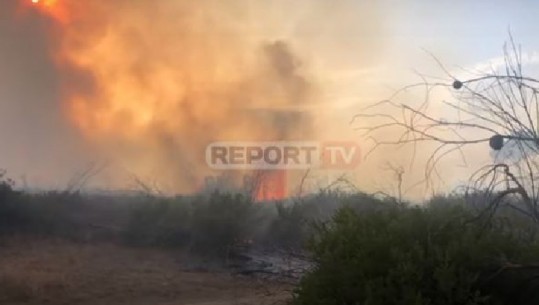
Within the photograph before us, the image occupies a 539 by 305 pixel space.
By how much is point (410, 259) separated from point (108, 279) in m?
8.24

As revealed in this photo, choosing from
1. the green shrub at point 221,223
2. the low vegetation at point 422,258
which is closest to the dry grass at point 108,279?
the green shrub at point 221,223

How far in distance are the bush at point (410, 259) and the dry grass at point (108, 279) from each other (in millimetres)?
4030

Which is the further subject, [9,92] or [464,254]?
[9,92]

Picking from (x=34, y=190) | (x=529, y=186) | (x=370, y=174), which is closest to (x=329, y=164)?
(x=370, y=174)

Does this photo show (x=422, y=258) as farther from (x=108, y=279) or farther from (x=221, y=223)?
(x=221, y=223)

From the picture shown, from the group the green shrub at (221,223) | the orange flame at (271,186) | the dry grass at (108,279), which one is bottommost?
the dry grass at (108,279)

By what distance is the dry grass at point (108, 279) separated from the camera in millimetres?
11439

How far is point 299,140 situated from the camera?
18375 mm

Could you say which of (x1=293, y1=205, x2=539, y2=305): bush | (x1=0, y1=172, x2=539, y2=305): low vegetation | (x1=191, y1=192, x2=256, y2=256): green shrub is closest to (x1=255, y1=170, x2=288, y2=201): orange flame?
(x1=191, y1=192, x2=256, y2=256): green shrub

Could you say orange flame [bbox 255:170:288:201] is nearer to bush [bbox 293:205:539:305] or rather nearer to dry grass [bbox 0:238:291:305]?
dry grass [bbox 0:238:291:305]

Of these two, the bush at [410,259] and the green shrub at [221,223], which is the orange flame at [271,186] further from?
the bush at [410,259]

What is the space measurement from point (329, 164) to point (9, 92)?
29.3 feet

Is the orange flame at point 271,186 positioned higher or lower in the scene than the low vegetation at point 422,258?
higher

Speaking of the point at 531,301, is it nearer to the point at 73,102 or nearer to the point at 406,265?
the point at 406,265
